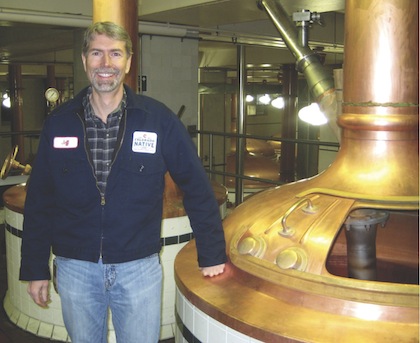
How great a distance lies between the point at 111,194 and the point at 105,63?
39 cm

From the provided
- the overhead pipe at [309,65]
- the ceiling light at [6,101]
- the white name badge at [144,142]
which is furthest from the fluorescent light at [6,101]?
the white name badge at [144,142]

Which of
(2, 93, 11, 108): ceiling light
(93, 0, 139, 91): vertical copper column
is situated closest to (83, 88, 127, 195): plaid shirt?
(93, 0, 139, 91): vertical copper column

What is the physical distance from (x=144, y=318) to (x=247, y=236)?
0.43m

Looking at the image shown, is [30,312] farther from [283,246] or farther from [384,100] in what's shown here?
[384,100]

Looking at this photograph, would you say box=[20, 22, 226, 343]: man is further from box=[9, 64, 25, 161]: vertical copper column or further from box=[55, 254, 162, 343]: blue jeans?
box=[9, 64, 25, 161]: vertical copper column

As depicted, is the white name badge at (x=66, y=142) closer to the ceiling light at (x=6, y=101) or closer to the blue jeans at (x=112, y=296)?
the blue jeans at (x=112, y=296)

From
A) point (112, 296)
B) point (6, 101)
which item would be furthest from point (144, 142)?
point (6, 101)

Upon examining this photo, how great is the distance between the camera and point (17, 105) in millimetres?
12305

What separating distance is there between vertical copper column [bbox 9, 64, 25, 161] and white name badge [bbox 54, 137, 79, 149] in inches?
422

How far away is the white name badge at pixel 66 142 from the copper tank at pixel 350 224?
22.3 inches

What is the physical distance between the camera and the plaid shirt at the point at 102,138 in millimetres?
1701

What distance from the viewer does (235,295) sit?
5.56 ft

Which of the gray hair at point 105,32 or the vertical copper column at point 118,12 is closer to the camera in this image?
the gray hair at point 105,32

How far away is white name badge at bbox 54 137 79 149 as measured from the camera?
1710mm
